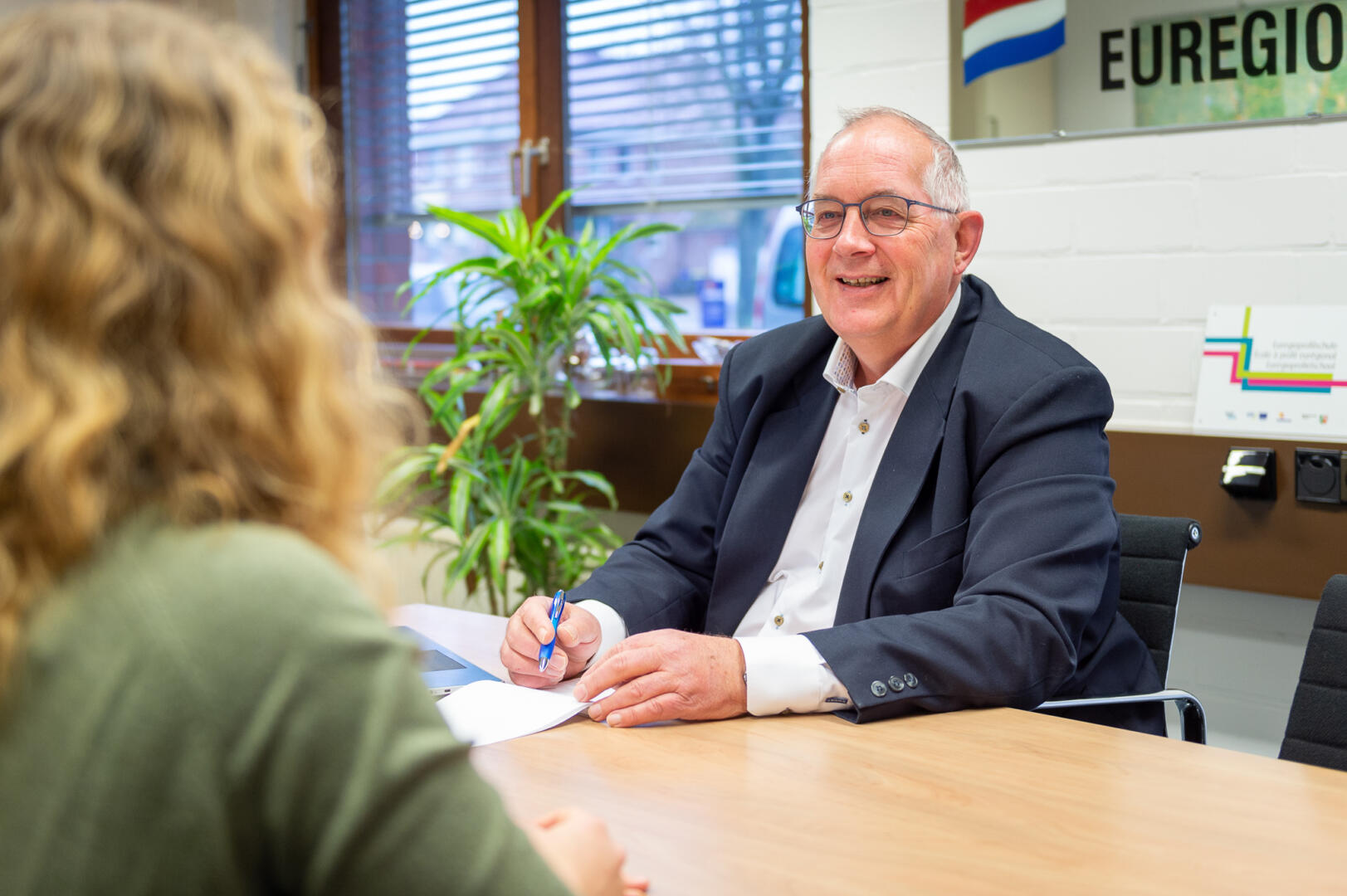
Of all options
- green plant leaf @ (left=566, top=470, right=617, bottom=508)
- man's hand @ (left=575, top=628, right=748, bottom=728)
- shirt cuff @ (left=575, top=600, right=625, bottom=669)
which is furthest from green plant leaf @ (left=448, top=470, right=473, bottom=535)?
man's hand @ (left=575, top=628, right=748, bottom=728)

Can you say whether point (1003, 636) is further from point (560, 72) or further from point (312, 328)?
point (560, 72)

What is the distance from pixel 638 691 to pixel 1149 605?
846 mm

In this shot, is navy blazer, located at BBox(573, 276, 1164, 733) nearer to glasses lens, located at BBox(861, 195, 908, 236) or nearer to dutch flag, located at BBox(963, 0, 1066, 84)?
glasses lens, located at BBox(861, 195, 908, 236)

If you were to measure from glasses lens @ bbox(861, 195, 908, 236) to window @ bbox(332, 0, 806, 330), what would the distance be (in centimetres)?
134

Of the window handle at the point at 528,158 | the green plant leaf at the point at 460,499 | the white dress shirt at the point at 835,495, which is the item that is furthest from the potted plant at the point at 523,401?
the white dress shirt at the point at 835,495

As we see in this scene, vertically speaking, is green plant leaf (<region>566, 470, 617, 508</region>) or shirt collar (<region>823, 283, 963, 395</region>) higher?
shirt collar (<region>823, 283, 963, 395</region>)

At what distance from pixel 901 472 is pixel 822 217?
1.61ft

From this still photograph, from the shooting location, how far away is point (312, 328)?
623 mm

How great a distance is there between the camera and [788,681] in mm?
1285

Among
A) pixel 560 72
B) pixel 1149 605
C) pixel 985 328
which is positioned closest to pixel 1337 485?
pixel 1149 605

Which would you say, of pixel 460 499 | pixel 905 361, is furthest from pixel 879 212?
pixel 460 499

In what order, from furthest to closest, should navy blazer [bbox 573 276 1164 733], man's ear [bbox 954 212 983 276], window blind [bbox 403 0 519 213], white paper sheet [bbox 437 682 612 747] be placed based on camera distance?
window blind [bbox 403 0 519 213], man's ear [bbox 954 212 983 276], navy blazer [bbox 573 276 1164 733], white paper sheet [bbox 437 682 612 747]

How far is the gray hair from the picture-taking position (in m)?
1.82

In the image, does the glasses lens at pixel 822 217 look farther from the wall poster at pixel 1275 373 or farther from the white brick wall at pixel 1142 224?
the wall poster at pixel 1275 373
